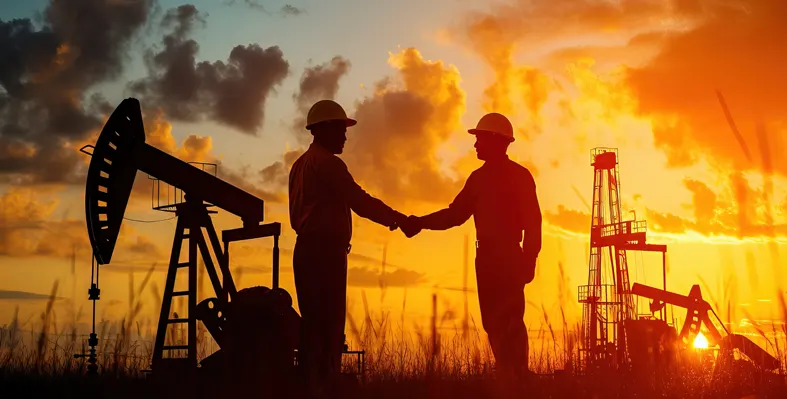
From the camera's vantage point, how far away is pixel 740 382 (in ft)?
39.6

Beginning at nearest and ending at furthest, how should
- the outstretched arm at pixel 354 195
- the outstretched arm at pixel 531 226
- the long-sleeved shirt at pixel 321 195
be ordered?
the long-sleeved shirt at pixel 321 195 → the outstretched arm at pixel 354 195 → the outstretched arm at pixel 531 226

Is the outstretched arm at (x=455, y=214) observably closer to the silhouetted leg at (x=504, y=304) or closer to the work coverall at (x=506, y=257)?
the work coverall at (x=506, y=257)

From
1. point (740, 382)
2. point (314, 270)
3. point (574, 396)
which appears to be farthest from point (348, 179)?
point (740, 382)

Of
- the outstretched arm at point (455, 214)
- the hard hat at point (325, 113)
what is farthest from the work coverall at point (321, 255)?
the outstretched arm at point (455, 214)

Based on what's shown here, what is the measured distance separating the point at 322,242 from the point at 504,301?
252cm

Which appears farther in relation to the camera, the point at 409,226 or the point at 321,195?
the point at 409,226

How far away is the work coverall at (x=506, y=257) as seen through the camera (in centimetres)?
1057

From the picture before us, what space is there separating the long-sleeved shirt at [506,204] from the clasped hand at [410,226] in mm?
1180

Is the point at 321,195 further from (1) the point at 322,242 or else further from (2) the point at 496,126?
(2) the point at 496,126

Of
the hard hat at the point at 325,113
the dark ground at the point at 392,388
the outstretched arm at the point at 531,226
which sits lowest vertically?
the dark ground at the point at 392,388

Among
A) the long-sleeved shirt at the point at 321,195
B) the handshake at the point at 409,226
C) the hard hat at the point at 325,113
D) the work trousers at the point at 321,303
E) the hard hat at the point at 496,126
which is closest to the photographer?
the work trousers at the point at 321,303

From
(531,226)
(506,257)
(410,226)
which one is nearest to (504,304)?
(506,257)

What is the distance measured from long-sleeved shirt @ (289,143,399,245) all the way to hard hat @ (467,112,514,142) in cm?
213

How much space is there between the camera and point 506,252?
10570mm
